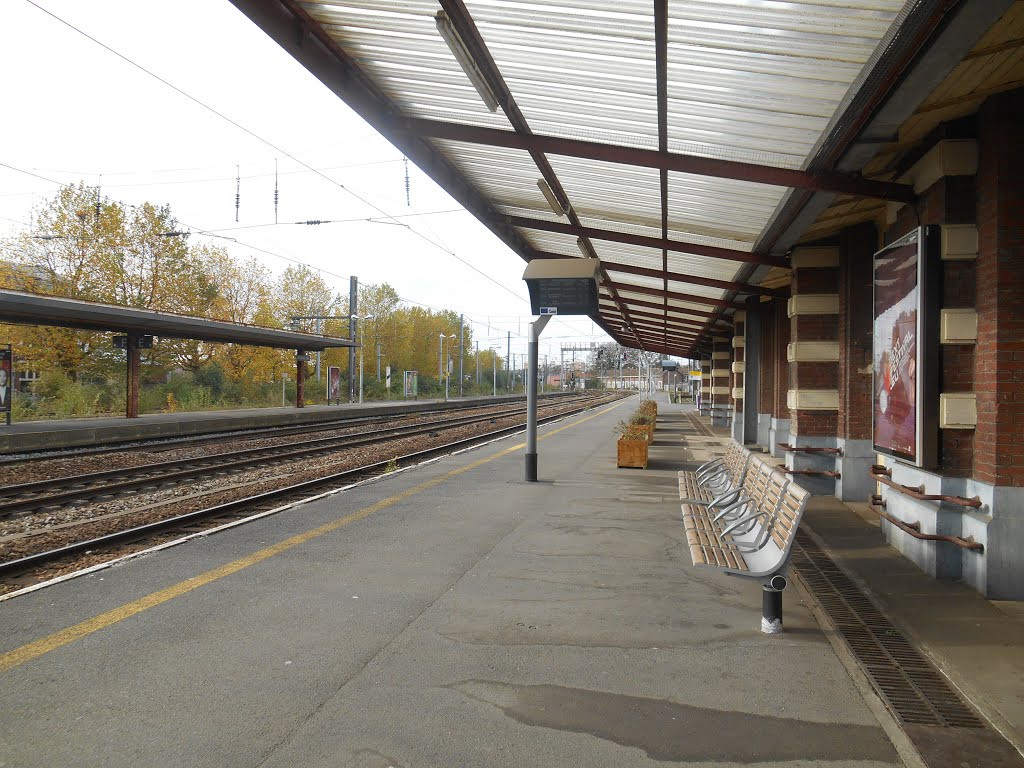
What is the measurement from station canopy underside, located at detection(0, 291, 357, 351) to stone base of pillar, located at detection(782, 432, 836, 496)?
1571 cm

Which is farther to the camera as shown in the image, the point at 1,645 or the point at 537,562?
the point at 537,562

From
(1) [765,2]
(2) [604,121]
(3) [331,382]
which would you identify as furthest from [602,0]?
(3) [331,382]

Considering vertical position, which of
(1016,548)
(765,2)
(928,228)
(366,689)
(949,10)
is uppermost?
(765,2)

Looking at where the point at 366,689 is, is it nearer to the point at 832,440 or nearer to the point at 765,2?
the point at 765,2

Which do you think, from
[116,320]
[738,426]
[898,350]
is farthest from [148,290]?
[898,350]

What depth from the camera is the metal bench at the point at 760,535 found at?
438cm

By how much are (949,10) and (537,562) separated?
4.38 metres

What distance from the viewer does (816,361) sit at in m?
10.2

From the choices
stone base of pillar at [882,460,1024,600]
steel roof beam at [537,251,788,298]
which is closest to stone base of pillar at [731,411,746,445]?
steel roof beam at [537,251,788,298]

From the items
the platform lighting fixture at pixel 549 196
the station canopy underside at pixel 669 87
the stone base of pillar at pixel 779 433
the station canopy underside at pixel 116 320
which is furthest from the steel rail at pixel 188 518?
the station canopy underside at pixel 116 320

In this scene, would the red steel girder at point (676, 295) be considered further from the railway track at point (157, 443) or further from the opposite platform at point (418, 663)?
the railway track at point (157, 443)

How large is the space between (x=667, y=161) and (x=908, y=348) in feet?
8.08

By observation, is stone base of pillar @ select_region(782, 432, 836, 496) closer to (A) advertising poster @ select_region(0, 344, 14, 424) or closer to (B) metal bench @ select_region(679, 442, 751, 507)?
(B) metal bench @ select_region(679, 442, 751, 507)

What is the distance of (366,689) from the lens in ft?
11.5
